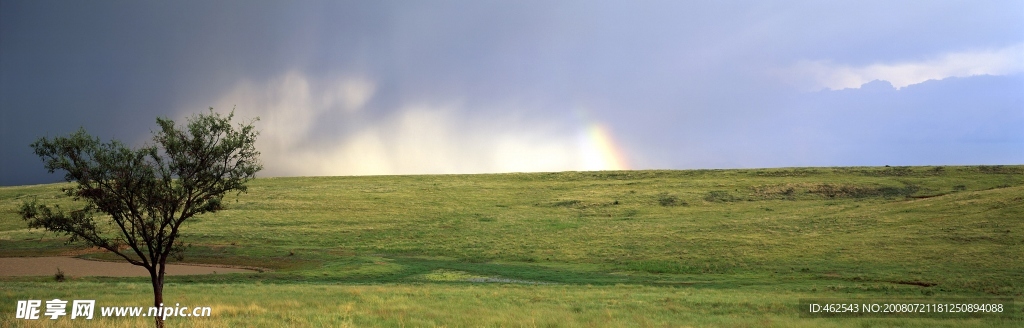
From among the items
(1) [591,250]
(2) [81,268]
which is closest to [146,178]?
(2) [81,268]

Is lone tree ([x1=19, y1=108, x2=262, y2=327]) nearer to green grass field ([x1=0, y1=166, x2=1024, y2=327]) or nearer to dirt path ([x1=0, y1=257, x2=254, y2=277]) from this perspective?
green grass field ([x1=0, y1=166, x2=1024, y2=327])

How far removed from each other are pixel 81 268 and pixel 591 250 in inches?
1513

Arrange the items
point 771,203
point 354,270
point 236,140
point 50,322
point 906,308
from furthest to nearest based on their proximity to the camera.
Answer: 1. point 771,203
2. point 354,270
3. point 906,308
4. point 236,140
5. point 50,322

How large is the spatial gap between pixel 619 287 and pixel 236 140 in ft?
71.0

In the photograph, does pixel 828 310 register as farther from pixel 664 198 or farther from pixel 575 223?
pixel 664 198

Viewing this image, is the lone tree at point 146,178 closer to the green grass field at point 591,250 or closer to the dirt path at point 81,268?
the green grass field at point 591,250

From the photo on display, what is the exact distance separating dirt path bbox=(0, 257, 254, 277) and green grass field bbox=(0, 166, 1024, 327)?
9.79ft

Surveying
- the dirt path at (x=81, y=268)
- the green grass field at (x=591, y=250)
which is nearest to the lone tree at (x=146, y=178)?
the green grass field at (x=591, y=250)

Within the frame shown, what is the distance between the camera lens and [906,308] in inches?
942

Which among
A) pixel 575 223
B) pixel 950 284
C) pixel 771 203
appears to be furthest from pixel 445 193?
pixel 950 284

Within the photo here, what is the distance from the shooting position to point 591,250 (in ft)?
167

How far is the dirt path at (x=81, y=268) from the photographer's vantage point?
39.1 m

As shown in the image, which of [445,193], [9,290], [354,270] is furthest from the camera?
[445,193]

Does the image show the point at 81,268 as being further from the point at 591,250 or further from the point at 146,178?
the point at 591,250
